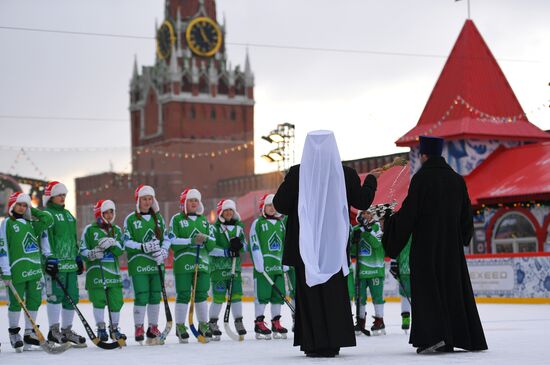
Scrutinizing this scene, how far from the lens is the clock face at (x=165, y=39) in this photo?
12288 centimetres

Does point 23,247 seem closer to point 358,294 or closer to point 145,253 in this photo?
point 145,253

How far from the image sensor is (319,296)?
9758 millimetres

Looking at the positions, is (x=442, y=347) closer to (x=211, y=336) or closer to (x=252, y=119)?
(x=211, y=336)

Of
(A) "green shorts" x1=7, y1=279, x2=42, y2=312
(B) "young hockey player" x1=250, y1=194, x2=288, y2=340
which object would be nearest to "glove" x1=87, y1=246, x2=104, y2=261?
(A) "green shorts" x1=7, y1=279, x2=42, y2=312

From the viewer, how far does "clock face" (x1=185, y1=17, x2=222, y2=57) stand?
4870 inches

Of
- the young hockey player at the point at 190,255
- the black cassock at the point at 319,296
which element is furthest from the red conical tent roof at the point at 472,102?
the black cassock at the point at 319,296

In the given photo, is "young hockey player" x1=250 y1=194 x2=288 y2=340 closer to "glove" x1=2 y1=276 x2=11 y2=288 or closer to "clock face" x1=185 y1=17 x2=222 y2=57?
"glove" x1=2 y1=276 x2=11 y2=288

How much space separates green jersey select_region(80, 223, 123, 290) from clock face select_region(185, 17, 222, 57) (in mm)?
111266

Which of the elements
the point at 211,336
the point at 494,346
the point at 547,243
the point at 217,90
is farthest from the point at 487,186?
the point at 217,90

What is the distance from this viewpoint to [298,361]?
9.35 m

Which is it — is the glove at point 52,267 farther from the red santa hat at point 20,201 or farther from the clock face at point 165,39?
the clock face at point 165,39

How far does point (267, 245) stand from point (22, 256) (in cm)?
306

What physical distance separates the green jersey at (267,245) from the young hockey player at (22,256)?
2573 millimetres

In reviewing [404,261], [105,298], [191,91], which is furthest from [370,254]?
[191,91]
